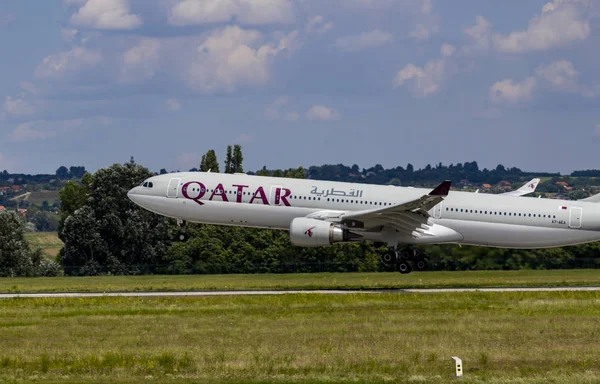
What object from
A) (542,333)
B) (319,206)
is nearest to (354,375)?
(542,333)

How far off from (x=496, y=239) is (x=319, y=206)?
884 centimetres

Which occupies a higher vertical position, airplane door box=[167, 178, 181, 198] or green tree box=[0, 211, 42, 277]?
airplane door box=[167, 178, 181, 198]

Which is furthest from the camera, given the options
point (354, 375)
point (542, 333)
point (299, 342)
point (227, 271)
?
point (227, 271)

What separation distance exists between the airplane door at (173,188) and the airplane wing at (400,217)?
348 inches

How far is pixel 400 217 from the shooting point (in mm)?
44531

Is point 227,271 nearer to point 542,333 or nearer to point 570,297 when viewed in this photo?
point 570,297

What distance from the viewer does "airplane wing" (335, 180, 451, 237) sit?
43175 mm

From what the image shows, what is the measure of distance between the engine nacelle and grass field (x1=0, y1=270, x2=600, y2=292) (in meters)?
2.75

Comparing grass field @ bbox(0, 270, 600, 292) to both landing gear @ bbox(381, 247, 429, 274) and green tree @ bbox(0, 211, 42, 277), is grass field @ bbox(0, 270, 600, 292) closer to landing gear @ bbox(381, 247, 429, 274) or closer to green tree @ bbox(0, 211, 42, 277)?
landing gear @ bbox(381, 247, 429, 274)

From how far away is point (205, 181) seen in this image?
48.1m

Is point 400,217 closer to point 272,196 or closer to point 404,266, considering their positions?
point 404,266

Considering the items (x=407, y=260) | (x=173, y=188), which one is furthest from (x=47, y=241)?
(x=407, y=260)

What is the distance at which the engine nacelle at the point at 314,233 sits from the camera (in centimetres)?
4353

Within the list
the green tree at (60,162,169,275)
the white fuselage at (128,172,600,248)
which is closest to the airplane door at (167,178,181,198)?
the white fuselage at (128,172,600,248)
